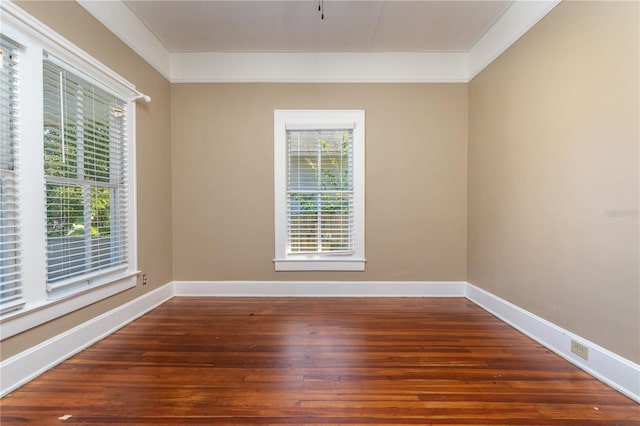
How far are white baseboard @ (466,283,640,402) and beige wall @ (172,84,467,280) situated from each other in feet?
2.55

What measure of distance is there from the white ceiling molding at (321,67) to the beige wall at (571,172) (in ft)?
2.09

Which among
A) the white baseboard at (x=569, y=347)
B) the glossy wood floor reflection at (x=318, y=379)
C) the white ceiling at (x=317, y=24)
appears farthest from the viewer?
the white ceiling at (x=317, y=24)

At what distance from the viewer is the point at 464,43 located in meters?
3.17

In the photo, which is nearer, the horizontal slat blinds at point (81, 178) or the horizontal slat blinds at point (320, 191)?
the horizontal slat blinds at point (81, 178)

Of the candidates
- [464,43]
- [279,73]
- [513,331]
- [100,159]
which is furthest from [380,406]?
[464,43]

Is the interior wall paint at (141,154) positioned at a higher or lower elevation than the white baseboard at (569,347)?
Answer: higher

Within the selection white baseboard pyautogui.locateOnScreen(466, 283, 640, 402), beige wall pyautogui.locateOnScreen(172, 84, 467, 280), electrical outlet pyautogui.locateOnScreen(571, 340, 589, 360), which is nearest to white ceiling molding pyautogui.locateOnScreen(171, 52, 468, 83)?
beige wall pyautogui.locateOnScreen(172, 84, 467, 280)

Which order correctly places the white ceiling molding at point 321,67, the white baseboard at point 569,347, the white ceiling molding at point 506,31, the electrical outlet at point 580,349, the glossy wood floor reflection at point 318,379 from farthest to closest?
the white ceiling molding at point 321,67 < the white ceiling molding at point 506,31 < the electrical outlet at point 580,349 < the white baseboard at point 569,347 < the glossy wood floor reflection at point 318,379

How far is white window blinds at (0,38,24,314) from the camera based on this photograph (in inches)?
64.8

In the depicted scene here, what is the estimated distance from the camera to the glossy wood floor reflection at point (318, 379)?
147 cm

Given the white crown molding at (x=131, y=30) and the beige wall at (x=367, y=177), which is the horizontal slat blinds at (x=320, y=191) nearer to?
the beige wall at (x=367, y=177)

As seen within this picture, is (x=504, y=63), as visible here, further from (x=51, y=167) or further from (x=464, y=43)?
(x=51, y=167)

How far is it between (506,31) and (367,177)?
190 cm

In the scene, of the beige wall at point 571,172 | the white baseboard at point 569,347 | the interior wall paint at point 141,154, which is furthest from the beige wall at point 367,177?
the white baseboard at point 569,347
